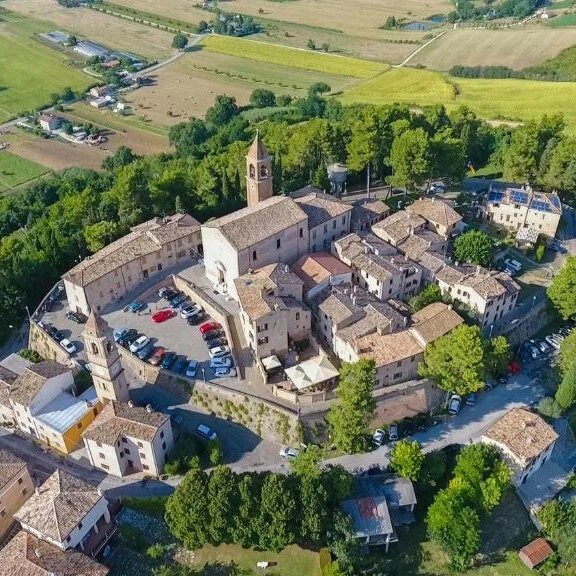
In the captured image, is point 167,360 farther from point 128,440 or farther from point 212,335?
point 128,440

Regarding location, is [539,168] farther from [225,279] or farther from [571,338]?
[225,279]

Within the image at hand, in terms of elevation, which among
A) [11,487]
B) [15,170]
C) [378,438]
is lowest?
[15,170]

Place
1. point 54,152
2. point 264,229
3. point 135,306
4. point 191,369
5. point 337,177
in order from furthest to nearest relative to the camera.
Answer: point 54,152
point 337,177
point 135,306
point 264,229
point 191,369

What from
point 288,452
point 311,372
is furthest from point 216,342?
point 288,452

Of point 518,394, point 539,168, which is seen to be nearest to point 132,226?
point 518,394

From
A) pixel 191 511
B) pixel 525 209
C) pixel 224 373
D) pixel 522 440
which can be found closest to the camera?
pixel 191 511

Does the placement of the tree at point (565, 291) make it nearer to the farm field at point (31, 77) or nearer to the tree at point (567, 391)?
the tree at point (567, 391)
